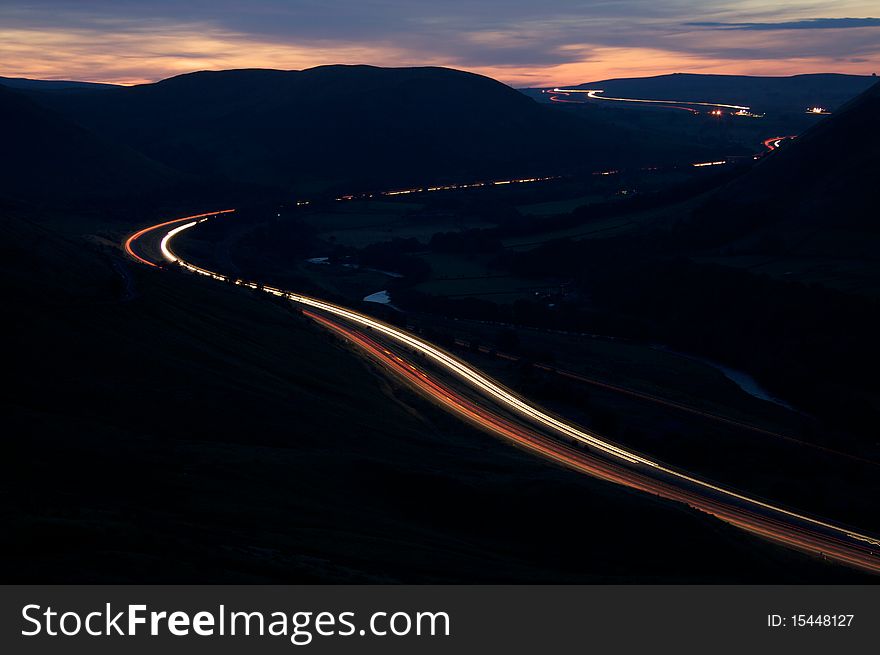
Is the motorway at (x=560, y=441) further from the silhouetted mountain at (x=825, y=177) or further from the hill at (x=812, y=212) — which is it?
the silhouetted mountain at (x=825, y=177)

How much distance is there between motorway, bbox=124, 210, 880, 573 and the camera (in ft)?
170

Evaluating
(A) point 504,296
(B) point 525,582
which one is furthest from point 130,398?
(A) point 504,296

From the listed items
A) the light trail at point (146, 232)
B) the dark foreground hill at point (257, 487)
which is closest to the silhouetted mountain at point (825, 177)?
the dark foreground hill at point (257, 487)

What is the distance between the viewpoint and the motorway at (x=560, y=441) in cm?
5194

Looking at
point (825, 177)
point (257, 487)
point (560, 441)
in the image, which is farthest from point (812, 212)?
point (257, 487)

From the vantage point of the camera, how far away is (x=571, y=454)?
63.2m

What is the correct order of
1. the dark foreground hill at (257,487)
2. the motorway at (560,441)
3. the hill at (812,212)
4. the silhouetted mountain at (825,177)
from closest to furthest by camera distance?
the dark foreground hill at (257,487) → the motorway at (560,441) → the hill at (812,212) → the silhouetted mountain at (825,177)

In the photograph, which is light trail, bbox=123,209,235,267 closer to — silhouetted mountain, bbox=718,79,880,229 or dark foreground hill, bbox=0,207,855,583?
dark foreground hill, bbox=0,207,855,583

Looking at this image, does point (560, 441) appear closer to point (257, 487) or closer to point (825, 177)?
point (257, 487)

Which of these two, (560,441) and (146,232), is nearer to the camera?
(560,441)

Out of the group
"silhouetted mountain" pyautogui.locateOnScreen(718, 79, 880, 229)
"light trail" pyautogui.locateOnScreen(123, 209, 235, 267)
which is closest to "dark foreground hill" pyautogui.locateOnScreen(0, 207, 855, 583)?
"light trail" pyautogui.locateOnScreen(123, 209, 235, 267)

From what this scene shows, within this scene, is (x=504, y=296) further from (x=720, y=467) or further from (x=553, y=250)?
(x=720, y=467)

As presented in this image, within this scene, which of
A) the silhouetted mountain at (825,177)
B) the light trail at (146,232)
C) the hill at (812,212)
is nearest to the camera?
the hill at (812,212)

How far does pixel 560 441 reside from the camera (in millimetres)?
66188
